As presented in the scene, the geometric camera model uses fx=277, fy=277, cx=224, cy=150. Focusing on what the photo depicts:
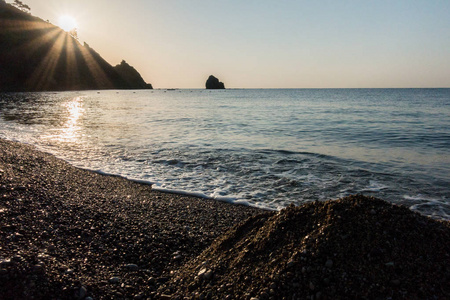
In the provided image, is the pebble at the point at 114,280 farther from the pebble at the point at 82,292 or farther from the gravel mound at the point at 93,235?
the pebble at the point at 82,292

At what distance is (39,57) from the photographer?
110 m

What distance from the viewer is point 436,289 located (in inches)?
98.3

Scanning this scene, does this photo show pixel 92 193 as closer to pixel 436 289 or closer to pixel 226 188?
pixel 226 188

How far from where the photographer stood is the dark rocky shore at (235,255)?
2.62 m

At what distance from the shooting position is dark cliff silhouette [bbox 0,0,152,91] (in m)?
A: 97.0

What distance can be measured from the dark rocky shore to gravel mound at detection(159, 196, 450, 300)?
0.03ft

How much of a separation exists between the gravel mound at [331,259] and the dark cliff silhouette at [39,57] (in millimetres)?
114156

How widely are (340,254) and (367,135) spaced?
1758 cm

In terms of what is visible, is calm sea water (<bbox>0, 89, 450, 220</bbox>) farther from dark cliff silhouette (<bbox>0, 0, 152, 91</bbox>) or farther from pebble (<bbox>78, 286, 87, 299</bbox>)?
dark cliff silhouette (<bbox>0, 0, 152, 91</bbox>)

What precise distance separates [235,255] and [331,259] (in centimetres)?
113

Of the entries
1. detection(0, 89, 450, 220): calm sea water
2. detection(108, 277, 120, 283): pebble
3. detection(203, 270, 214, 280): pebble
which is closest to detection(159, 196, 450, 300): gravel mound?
detection(203, 270, 214, 280): pebble

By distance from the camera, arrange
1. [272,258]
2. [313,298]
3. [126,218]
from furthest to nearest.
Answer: [126,218]
[272,258]
[313,298]

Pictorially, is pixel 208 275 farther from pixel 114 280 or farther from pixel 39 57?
pixel 39 57

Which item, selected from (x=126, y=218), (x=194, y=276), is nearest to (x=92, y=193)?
(x=126, y=218)
